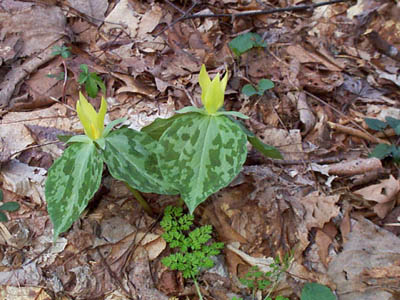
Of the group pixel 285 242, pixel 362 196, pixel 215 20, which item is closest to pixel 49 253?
pixel 285 242

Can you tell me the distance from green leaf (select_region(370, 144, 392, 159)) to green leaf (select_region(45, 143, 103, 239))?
1458 mm

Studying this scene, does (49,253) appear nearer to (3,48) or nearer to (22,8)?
(3,48)

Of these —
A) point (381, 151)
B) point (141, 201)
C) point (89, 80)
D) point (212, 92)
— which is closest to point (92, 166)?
point (141, 201)

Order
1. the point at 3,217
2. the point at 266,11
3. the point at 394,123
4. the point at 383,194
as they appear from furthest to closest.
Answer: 1. the point at 266,11
2. the point at 394,123
3. the point at 383,194
4. the point at 3,217

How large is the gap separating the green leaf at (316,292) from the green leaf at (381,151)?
0.82 metres

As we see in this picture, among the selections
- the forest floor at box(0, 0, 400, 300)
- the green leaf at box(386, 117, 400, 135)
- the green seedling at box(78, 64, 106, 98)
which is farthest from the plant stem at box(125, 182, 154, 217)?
the green leaf at box(386, 117, 400, 135)

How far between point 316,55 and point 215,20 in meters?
0.74

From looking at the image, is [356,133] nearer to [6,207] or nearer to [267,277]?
[267,277]

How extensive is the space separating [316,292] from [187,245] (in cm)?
56

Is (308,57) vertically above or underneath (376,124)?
above

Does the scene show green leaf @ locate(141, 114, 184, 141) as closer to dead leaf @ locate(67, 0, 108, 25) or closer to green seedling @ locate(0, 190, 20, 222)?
green seedling @ locate(0, 190, 20, 222)

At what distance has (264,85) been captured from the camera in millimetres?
2098

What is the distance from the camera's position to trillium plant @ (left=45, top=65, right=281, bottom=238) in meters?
1.28

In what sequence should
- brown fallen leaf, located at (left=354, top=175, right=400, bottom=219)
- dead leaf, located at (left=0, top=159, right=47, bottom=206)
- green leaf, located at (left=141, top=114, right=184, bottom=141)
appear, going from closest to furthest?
1. green leaf, located at (left=141, top=114, right=184, bottom=141)
2. dead leaf, located at (left=0, top=159, right=47, bottom=206)
3. brown fallen leaf, located at (left=354, top=175, right=400, bottom=219)
